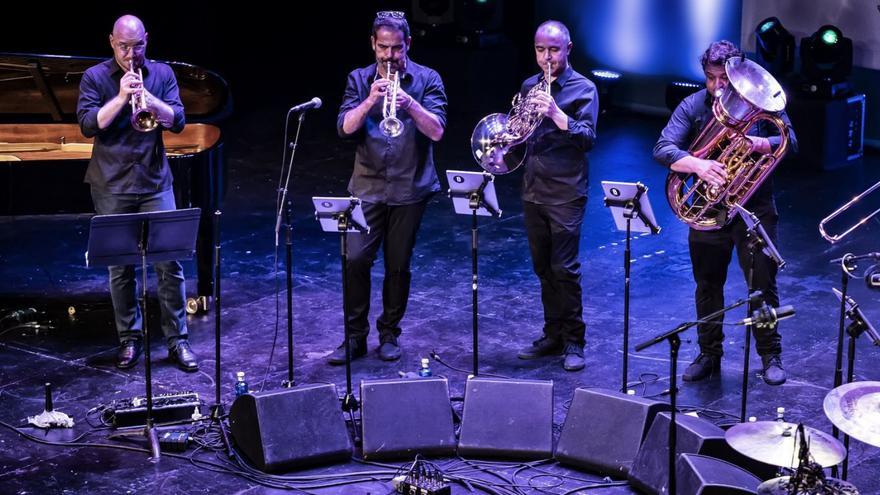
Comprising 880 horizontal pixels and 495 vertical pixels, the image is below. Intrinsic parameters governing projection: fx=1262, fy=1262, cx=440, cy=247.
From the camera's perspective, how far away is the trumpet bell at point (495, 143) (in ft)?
24.0

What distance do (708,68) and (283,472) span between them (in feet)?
10.3

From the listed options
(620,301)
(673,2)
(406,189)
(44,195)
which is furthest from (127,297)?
(673,2)

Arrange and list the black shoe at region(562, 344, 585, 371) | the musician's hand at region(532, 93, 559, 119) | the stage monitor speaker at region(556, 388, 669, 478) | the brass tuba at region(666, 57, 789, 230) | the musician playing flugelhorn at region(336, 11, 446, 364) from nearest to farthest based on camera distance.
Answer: the stage monitor speaker at region(556, 388, 669, 478)
the brass tuba at region(666, 57, 789, 230)
the musician's hand at region(532, 93, 559, 119)
the musician playing flugelhorn at region(336, 11, 446, 364)
the black shoe at region(562, 344, 585, 371)

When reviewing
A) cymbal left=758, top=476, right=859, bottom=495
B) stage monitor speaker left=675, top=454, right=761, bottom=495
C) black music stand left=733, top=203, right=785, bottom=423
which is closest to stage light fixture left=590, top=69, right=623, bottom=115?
black music stand left=733, top=203, right=785, bottom=423

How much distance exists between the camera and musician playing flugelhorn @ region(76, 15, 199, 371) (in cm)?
736

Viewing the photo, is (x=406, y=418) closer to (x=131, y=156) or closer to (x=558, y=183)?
(x=558, y=183)

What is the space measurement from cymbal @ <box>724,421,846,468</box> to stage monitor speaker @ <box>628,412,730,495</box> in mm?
716

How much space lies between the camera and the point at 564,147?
Answer: 743 cm

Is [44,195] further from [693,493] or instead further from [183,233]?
[693,493]

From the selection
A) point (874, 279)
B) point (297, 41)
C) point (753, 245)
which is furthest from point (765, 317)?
point (297, 41)

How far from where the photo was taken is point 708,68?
6902 mm

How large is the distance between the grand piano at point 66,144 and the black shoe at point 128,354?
86 cm

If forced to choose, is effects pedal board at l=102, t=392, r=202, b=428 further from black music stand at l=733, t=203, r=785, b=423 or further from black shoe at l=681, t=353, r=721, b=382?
black music stand at l=733, t=203, r=785, b=423

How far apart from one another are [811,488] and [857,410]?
391mm
